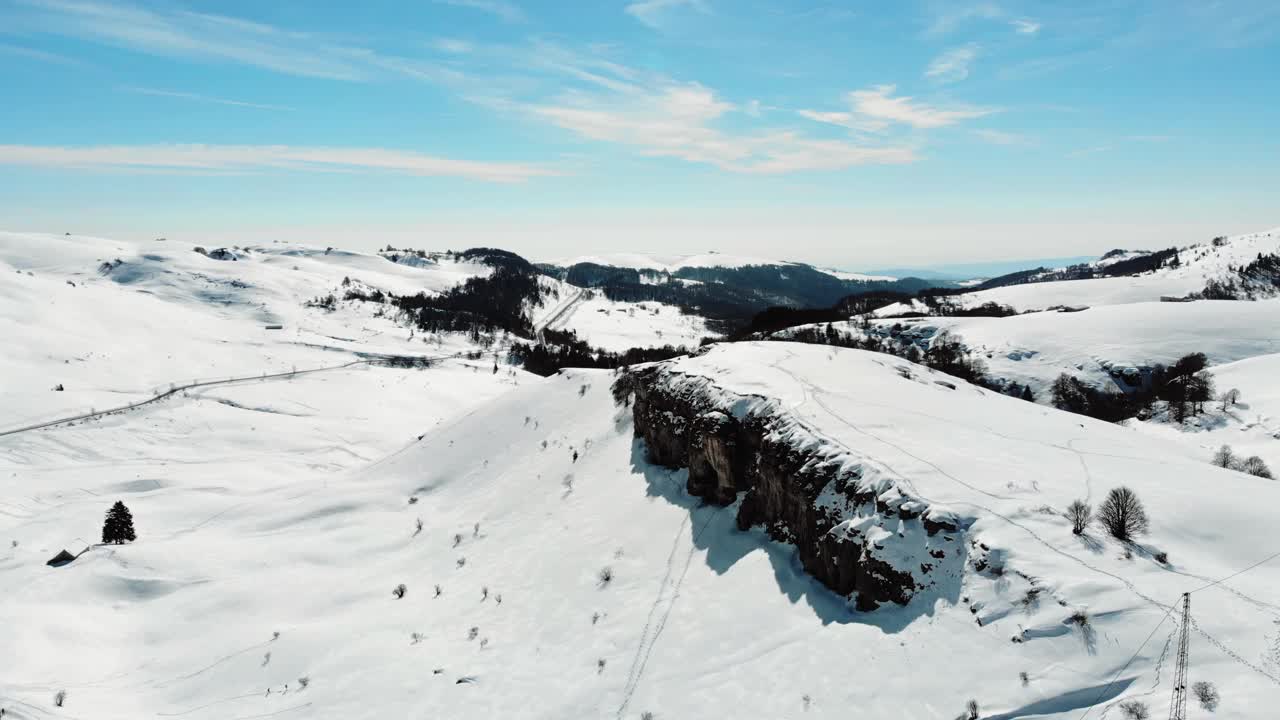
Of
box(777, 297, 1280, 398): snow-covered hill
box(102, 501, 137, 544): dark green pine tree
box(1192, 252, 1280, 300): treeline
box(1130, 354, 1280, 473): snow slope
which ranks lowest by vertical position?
box(1130, 354, 1280, 473): snow slope

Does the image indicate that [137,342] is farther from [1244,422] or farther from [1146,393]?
[1146,393]

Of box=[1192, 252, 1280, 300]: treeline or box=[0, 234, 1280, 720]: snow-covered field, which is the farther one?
box=[1192, 252, 1280, 300]: treeline

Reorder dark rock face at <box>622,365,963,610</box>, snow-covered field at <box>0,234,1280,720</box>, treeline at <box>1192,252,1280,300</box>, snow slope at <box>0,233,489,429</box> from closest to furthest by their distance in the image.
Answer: snow-covered field at <box>0,234,1280,720</box> < dark rock face at <box>622,365,963,610</box> < snow slope at <box>0,233,489,429</box> < treeline at <box>1192,252,1280,300</box>

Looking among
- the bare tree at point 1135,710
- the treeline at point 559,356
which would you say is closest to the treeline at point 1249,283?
the treeline at point 559,356

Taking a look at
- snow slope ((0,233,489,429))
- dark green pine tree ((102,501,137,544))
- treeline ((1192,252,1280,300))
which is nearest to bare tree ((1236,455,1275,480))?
dark green pine tree ((102,501,137,544))

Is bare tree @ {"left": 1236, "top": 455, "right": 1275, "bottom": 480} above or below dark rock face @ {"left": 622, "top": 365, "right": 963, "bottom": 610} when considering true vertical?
below

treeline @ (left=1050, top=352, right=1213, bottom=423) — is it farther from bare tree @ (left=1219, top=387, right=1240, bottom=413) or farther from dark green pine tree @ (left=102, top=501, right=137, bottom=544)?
dark green pine tree @ (left=102, top=501, right=137, bottom=544)

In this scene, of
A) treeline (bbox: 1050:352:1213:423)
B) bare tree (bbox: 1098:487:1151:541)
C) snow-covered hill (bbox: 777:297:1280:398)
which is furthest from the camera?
snow-covered hill (bbox: 777:297:1280:398)

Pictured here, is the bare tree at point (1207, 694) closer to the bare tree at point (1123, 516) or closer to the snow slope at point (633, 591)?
the snow slope at point (633, 591)
